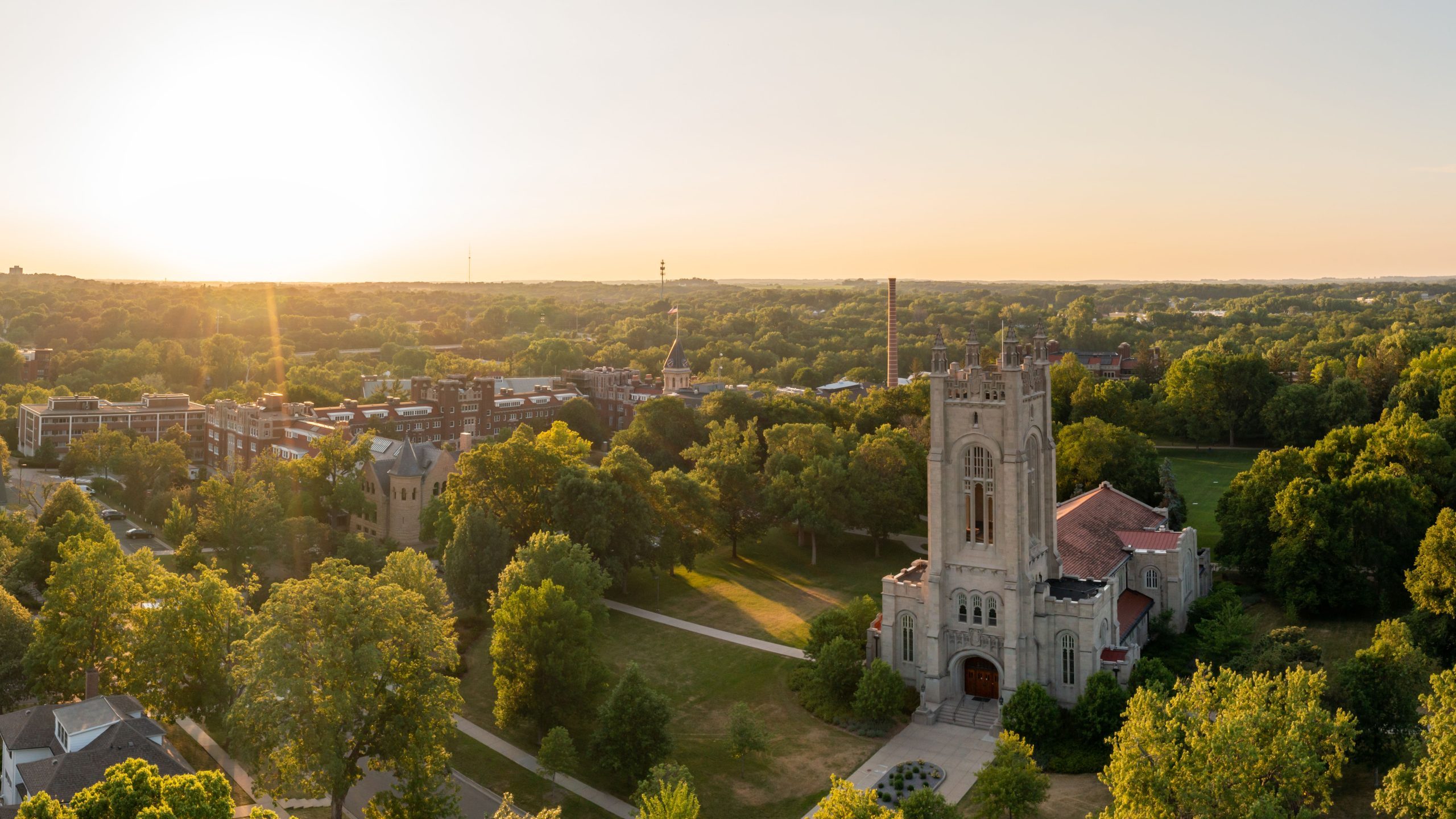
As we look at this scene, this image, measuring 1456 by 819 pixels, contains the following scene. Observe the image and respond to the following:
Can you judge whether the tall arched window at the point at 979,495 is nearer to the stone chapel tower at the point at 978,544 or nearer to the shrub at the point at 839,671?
the stone chapel tower at the point at 978,544

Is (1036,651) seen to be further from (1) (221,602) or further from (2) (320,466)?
(2) (320,466)

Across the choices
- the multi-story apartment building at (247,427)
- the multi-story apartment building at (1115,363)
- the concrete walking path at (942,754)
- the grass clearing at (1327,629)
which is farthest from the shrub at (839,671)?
the multi-story apartment building at (1115,363)

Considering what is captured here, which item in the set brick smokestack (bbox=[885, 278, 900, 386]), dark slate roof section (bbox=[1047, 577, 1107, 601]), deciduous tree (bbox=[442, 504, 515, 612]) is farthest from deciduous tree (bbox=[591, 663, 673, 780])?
brick smokestack (bbox=[885, 278, 900, 386])

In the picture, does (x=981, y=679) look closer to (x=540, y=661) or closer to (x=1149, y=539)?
(x=1149, y=539)

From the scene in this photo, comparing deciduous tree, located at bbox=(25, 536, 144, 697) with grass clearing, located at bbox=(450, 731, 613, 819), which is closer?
grass clearing, located at bbox=(450, 731, 613, 819)

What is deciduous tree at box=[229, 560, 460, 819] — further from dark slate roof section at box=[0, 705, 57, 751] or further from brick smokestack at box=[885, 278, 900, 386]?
brick smokestack at box=[885, 278, 900, 386]
